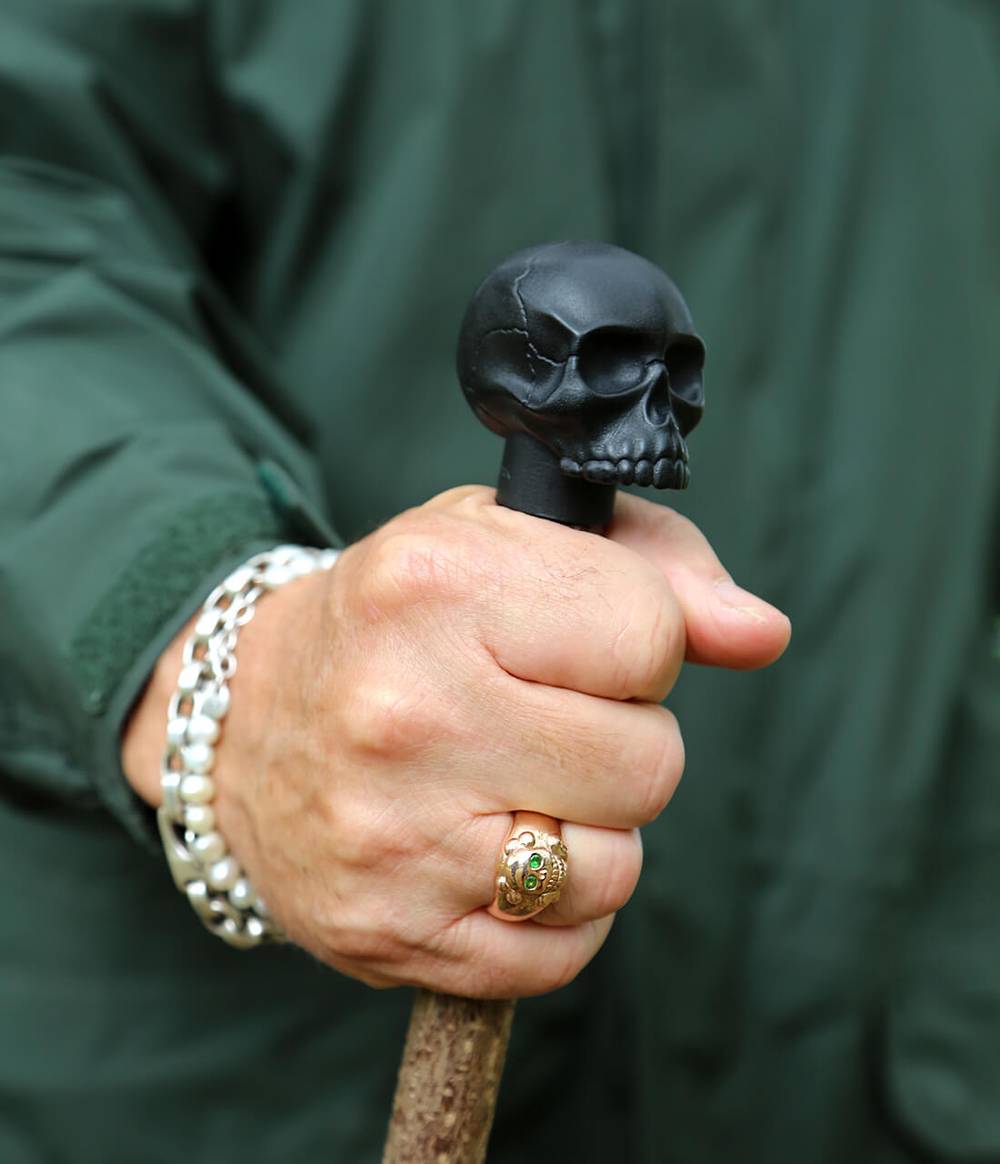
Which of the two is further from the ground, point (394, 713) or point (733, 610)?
point (733, 610)

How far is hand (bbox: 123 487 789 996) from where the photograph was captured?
67 cm

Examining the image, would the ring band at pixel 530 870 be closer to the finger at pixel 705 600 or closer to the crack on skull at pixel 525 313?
the finger at pixel 705 600

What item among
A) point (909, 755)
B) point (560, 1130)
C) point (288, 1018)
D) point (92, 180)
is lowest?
point (560, 1130)

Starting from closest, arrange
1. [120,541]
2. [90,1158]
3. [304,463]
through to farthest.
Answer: [120,541], [304,463], [90,1158]

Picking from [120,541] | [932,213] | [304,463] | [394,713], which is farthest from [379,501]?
[932,213]

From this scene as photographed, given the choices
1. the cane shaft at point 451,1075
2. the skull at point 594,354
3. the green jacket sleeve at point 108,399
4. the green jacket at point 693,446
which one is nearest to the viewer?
the skull at point 594,354

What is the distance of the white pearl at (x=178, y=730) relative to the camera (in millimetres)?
806

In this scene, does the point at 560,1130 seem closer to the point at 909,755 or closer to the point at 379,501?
the point at 909,755

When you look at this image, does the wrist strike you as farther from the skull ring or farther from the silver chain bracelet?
the skull ring

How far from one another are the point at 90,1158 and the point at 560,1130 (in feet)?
1.90

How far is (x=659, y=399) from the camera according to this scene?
0.67 metres

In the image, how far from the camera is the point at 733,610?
2.29 ft

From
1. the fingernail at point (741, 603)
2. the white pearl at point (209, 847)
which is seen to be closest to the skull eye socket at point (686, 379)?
the fingernail at point (741, 603)

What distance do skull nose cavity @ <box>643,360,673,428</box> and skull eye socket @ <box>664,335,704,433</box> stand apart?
0.06ft
